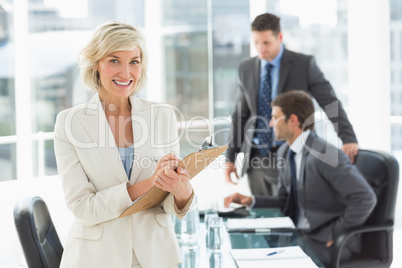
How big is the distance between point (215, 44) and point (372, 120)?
83.0 inches

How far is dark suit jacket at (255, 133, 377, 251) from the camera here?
2.35 m

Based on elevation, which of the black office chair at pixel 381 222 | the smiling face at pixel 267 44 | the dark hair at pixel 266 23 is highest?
the dark hair at pixel 266 23

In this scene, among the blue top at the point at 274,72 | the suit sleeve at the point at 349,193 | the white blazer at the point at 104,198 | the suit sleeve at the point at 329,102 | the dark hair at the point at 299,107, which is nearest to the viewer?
the white blazer at the point at 104,198

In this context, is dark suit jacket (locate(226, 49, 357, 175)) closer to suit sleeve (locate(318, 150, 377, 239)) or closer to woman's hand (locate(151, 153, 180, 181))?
suit sleeve (locate(318, 150, 377, 239))

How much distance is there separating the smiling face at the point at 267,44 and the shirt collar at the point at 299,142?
720 mm

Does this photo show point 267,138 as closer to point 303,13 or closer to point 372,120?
point 372,120

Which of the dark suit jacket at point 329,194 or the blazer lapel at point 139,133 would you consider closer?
the blazer lapel at point 139,133

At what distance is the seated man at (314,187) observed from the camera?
237 centimetres

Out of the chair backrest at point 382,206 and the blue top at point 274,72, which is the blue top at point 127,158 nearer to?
the chair backrest at point 382,206

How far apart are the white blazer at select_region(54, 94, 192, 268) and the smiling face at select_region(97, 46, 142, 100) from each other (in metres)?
0.08

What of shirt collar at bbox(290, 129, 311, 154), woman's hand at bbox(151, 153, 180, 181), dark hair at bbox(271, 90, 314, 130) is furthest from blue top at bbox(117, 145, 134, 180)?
dark hair at bbox(271, 90, 314, 130)

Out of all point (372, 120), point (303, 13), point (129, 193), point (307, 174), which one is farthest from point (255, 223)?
point (303, 13)

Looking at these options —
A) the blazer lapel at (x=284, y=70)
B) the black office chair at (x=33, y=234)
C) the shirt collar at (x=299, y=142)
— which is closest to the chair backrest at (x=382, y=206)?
the shirt collar at (x=299, y=142)

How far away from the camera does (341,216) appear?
97.3 inches
